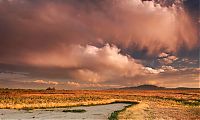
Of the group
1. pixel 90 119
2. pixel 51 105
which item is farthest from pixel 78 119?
pixel 51 105

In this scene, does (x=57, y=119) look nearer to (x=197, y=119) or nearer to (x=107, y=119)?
(x=107, y=119)

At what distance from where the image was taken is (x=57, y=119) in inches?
1171

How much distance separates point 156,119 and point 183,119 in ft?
10.7

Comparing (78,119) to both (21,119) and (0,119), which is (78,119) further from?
(0,119)

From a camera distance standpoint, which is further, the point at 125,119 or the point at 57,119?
the point at 57,119

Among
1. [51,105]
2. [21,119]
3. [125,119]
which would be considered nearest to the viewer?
[125,119]

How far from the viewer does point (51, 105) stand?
5006cm

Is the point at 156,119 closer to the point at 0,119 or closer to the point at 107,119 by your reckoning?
the point at 107,119

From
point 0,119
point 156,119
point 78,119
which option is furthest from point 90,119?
point 0,119

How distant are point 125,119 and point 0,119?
1091 centimetres

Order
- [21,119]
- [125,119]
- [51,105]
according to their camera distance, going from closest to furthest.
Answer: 1. [125,119]
2. [21,119]
3. [51,105]

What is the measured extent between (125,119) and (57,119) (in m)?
6.08

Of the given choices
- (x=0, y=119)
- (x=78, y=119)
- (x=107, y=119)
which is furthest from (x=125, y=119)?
(x=0, y=119)

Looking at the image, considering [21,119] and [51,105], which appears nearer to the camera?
[21,119]
